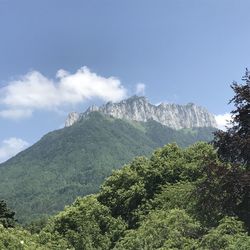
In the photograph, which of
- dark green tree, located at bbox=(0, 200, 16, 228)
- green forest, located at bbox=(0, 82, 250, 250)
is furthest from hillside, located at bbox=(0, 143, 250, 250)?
dark green tree, located at bbox=(0, 200, 16, 228)

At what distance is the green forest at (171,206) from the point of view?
18308mm

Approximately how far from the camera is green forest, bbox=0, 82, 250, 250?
18308 millimetres

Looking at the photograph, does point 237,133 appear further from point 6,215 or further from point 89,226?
point 6,215

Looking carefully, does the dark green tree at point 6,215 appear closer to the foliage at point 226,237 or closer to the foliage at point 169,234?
the foliage at point 169,234

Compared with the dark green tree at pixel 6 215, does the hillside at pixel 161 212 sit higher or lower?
lower

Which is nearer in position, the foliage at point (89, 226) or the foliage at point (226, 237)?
the foliage at point (226, 237)

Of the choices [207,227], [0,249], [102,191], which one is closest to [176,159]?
[102,191]

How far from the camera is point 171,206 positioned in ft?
84.3

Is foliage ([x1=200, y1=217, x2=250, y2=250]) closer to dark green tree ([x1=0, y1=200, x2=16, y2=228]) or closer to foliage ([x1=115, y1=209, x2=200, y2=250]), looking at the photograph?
foliage ([x1=115, y1=209, x2=200, y2=250])

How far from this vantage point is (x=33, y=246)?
19016 millimetres

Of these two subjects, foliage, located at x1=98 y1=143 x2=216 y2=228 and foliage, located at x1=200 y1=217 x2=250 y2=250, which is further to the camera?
foliage, located at x1=98 y1=143 x2=216 y2=228

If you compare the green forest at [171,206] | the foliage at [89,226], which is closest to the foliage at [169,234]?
the green forest at [171,206]

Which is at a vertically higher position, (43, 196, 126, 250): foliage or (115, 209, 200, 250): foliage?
(43, 196, 126, 250): foliage

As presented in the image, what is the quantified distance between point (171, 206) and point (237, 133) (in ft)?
23.2
